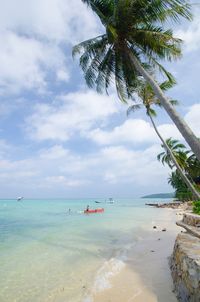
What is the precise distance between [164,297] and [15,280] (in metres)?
4.69

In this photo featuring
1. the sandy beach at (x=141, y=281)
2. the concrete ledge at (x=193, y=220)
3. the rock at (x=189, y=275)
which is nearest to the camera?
the rock at (x=189, y=275)

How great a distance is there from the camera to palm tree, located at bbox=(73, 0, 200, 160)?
9.77 metres

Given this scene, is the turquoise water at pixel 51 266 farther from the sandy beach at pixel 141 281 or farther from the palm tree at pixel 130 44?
the palm tree at pixel 130 44

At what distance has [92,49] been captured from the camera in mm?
11961

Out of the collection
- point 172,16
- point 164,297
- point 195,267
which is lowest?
point 164,297

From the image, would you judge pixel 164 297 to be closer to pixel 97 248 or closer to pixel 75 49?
pixel 97 248

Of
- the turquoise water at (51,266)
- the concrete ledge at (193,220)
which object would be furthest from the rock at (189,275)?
the concrete ledge at (193,220)

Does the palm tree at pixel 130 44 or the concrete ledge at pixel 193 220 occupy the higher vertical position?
the palm tree at pixel 130 44

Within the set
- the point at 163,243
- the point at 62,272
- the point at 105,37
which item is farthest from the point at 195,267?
the point at 105,37

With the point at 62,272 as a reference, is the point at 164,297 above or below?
below

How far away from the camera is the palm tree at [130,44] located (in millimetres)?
9766

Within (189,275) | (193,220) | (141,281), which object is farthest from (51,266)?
(189,275)

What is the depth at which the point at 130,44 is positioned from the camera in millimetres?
11406

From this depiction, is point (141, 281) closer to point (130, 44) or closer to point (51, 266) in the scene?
point (51, 266)
